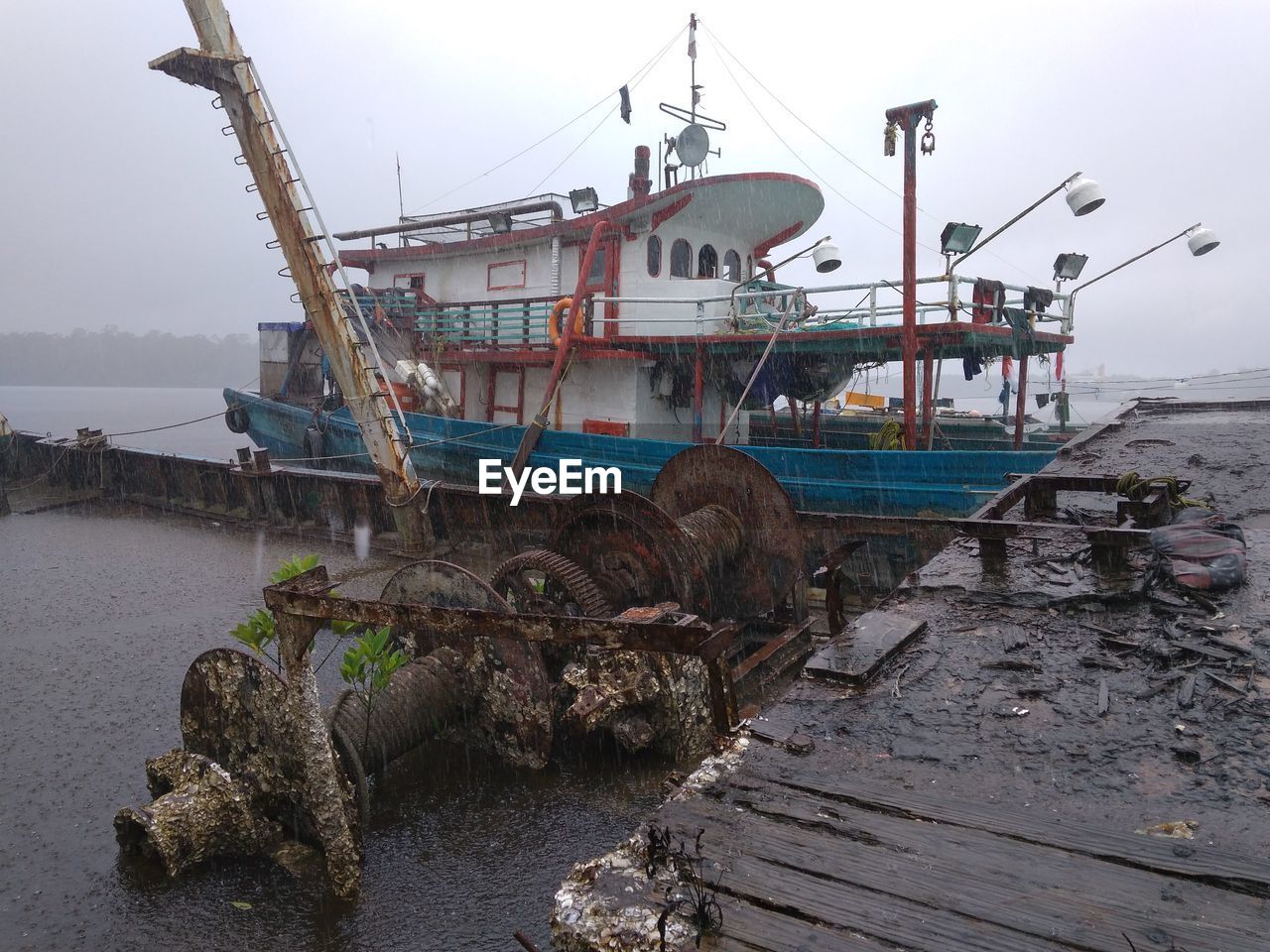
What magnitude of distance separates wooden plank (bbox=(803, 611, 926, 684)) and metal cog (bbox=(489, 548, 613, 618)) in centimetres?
285

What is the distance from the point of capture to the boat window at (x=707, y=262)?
1622cm

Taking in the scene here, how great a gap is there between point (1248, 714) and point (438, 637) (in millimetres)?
4956

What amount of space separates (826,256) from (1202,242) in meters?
6.36

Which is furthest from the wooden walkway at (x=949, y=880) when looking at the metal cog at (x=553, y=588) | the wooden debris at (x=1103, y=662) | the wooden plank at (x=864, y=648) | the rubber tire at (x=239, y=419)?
the rubber tire at (x=239, y=419)

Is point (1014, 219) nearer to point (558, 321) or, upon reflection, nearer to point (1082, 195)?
point (1082, 195)

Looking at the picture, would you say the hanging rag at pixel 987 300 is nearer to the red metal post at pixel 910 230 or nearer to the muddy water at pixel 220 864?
the red metal post at pixel 910 230

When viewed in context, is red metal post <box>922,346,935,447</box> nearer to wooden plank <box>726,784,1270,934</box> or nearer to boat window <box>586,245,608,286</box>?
boat window <box>586,245,608,286</box>

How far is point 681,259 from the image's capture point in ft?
51.4

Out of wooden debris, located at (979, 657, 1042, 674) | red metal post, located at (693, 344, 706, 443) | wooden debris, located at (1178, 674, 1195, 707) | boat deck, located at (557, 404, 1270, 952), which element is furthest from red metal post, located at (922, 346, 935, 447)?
wooden debris, located at (1178, 674, 1195, 707)

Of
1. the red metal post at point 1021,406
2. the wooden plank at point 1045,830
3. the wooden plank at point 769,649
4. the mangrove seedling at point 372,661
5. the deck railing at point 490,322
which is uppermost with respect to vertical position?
the deck railing at point 490,322

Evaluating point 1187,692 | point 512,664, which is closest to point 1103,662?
point 1187,692

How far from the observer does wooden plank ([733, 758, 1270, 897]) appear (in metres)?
2.06

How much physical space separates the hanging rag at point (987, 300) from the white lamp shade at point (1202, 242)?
4291 millimetres

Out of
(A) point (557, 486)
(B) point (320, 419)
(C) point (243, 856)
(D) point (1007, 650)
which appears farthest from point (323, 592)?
(B) point (320, 419)
